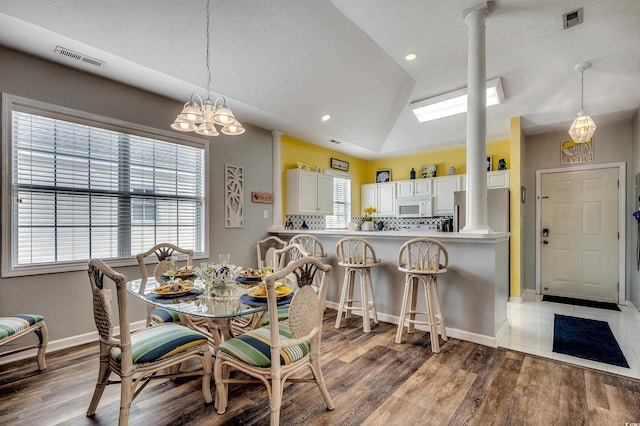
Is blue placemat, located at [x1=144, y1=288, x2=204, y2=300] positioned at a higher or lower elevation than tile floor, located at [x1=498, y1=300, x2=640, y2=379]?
higher

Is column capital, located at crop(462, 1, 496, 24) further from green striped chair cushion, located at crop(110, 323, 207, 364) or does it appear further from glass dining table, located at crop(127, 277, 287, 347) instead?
green striped chair cushion, located at crop(110, 323, 207, 364)

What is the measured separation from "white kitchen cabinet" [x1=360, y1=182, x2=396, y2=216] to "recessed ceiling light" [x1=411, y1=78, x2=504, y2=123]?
1773 millimetres

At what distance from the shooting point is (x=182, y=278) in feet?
7.73

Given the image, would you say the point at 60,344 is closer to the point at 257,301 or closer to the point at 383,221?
the point at 257,301

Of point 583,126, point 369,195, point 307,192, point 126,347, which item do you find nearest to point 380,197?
point 369,195

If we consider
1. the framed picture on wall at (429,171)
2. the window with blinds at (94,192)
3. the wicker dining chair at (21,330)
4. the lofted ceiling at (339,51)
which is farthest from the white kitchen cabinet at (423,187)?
the wicker dining chair at (21,330)

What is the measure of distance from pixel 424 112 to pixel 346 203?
8.14 feet

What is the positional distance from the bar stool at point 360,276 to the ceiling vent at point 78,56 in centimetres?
292

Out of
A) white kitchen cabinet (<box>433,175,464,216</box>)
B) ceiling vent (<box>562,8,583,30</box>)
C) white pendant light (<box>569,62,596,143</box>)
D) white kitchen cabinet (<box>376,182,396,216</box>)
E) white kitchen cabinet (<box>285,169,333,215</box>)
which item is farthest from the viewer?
white kitchen cabinet (<box>376,182,396,216</box>)

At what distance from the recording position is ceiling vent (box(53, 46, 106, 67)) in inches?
102

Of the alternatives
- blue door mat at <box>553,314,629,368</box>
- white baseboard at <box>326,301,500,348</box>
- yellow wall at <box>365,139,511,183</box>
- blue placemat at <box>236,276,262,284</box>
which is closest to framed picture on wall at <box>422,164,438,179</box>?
yellow wall at <box>365,139,511,183</box>

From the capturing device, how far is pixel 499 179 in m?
4.91

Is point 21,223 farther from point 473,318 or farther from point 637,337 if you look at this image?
point 637,337

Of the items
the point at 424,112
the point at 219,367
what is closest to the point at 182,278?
the point at 219,367
